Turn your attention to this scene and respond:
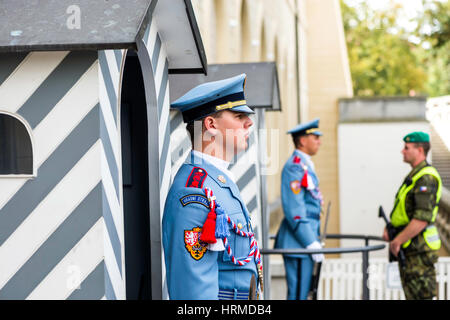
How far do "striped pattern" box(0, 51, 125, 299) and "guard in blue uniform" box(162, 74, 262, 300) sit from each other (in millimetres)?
373

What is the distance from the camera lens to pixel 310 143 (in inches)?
267

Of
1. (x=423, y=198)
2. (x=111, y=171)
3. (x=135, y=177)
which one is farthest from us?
(x=423, y=198)

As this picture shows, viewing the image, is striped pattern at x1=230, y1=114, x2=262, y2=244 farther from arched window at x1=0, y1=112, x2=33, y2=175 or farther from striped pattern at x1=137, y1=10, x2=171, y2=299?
arched window at x1=0, y1=112, x2=33, y2=175

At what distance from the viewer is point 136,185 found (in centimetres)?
409

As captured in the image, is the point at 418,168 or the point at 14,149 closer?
the point at 14,149

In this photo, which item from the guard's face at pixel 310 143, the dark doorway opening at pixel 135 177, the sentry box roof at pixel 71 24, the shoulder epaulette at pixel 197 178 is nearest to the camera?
the sentry box roof at pixel 71 24

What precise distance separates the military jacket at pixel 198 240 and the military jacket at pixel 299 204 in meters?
3.31

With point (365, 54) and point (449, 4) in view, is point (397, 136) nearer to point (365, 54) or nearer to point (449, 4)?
point (449, 4)

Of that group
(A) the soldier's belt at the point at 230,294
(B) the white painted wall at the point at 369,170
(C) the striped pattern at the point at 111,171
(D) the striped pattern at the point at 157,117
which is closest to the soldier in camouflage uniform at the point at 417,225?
(D) the striped pattern at the point at 157,117

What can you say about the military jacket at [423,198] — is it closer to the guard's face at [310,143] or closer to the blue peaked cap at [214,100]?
the guard's face at [310,143]

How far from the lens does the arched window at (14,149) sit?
8.79 ft

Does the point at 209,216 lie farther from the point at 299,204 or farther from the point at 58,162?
the point at 299,204

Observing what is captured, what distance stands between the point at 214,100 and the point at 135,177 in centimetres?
120

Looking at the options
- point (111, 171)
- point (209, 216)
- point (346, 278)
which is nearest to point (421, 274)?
point (346, 278)
